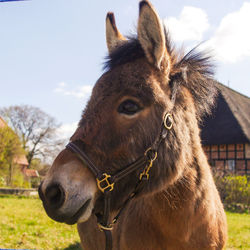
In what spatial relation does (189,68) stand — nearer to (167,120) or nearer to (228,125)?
(167,120)

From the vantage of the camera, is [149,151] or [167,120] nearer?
[149,151]

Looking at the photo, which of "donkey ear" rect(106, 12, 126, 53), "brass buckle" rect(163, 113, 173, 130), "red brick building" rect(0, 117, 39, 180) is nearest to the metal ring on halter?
"brass buckle" rect(163, 113, 173, 130)

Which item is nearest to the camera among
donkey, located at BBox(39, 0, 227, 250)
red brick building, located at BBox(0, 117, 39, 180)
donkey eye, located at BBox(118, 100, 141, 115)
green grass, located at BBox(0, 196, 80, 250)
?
donkey, located at BBox(39, 0, 227, 250)

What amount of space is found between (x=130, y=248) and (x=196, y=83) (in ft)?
5.92

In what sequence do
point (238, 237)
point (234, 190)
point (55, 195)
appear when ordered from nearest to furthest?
point (55, 195), point (238, 237), point (234, 190)

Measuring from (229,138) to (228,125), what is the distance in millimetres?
2024

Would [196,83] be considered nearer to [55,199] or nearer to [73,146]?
[73,146]

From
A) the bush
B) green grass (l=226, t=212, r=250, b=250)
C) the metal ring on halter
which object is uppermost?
the metal ring on halter

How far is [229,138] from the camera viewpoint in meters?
26.8

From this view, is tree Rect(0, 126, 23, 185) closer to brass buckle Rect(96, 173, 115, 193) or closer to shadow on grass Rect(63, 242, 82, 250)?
shadow on grass Rect(63, 242, 82, 250)

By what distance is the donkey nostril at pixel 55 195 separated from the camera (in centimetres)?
200

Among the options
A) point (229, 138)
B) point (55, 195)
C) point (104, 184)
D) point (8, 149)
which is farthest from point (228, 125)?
point (55, 195)

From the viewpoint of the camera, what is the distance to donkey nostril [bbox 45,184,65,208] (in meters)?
2.00

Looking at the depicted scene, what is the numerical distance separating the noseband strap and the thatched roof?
24339 mm
